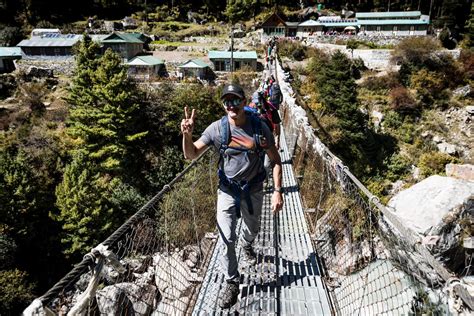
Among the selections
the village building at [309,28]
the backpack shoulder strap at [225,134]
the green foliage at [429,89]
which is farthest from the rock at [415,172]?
the village building at [309,28]

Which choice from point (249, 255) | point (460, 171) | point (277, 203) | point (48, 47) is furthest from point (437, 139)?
point (48, 47)

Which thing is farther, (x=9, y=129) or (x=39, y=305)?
(x=9, y=129)

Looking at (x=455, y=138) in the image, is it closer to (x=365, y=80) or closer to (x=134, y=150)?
(x=365, y=80)

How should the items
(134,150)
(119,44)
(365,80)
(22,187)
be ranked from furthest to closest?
(119,44)
(365,80)
(134,150)
(22,187)

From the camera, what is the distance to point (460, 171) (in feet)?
41.5

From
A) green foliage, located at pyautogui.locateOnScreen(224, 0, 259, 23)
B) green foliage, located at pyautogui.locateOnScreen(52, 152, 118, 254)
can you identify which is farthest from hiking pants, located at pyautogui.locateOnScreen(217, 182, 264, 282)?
green foliage, located at pyautogui.locateOnScreen(224, 0, 259, 23)

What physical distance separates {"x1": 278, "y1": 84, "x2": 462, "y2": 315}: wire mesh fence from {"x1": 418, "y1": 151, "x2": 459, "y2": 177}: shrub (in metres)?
10.2

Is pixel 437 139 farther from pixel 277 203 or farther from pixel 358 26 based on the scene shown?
pixel 277 203

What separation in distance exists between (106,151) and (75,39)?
1492 centimetres

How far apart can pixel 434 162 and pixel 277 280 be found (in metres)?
14.1

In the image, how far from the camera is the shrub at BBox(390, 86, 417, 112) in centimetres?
1615

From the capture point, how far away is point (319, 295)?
6.51 feet

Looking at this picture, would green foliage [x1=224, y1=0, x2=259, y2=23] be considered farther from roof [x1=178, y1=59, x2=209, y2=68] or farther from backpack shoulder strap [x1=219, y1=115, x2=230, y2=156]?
backpack shoulder strap [x1=219, y1=115, x2=230, y2=156]

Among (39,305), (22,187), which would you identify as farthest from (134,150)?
(39,305)
